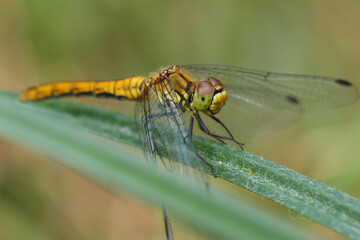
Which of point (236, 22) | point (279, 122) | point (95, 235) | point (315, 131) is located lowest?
point (95, 235)

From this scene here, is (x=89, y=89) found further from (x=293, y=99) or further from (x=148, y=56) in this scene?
(x=293, y=99)

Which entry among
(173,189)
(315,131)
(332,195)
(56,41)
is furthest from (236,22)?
(173,189)

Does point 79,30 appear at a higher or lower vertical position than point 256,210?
higher

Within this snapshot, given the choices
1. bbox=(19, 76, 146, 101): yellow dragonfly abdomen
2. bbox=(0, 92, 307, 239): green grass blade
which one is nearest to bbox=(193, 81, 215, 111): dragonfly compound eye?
bbox=(19, 76, 146, 101): yellow dragonfly abdomen

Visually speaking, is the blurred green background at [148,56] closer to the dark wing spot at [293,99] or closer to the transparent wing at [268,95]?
the transparent wing at [268,95]

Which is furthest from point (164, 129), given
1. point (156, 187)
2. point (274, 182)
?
point (156, 187)

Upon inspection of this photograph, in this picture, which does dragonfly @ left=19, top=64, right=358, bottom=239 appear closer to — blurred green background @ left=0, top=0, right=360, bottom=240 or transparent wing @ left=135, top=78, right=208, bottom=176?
transparent wing @ left=135, top=78, right=208, bottom=176

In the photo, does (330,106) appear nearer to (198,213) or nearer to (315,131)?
(315,131)
